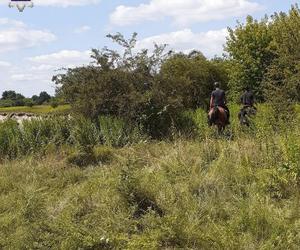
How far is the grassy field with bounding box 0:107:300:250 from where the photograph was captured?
7121 mm

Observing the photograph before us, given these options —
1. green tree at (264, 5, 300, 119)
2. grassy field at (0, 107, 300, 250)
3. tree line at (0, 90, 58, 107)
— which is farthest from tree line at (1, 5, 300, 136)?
tree line at (0, 90, 58, 107)

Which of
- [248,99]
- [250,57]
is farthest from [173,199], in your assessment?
[250,57]

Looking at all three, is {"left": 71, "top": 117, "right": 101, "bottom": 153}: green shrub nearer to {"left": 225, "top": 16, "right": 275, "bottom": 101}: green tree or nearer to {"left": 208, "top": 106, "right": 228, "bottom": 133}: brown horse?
{"left": 208, "top": 106, "right": 228, "bottom": 133}: brown horse

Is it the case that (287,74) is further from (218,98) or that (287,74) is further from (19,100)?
(19,100)

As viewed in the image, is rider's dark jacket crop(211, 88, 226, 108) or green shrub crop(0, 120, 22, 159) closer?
green shrub crop(0, 120, 22, 159)

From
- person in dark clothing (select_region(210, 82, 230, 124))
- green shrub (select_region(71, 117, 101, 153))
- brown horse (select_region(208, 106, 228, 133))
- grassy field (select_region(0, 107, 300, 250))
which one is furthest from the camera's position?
person in dark clothing (select_region(210, 82, 230, 124))

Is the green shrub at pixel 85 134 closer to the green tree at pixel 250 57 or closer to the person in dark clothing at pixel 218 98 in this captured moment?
the person in dark clothing at pixel 218 98

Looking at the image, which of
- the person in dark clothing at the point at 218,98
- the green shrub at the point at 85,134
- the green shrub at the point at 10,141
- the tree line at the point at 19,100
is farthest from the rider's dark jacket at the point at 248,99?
the tree line at the point at 19,100

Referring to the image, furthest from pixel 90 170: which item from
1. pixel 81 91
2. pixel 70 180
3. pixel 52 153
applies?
pixel 81 91

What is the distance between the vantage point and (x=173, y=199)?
824cm

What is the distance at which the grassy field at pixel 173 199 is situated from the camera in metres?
7.12

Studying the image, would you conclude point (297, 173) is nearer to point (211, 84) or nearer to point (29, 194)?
point (29, 194)

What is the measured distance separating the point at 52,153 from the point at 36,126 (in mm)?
1836

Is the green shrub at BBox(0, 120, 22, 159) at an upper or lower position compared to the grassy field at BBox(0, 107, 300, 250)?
upper
